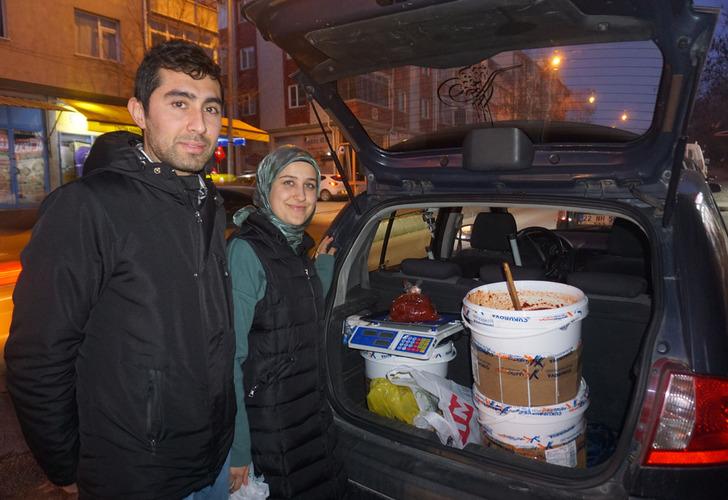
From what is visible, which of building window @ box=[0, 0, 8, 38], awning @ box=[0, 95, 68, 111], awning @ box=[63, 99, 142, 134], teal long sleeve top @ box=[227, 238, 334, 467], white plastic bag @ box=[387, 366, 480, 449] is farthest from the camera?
awning @ box=[63, 99, 142, 134]

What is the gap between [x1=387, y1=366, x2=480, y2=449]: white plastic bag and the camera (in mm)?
2334

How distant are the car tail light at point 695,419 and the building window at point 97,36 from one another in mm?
20094

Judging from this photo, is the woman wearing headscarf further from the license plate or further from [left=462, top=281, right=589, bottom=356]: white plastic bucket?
the license plate

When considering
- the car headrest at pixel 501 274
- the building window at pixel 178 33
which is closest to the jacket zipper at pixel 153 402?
the car headrest at pixel 501 274

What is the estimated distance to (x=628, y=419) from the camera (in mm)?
1707

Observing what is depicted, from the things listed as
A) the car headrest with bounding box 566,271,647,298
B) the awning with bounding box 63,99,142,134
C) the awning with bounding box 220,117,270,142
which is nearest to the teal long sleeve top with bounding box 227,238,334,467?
the car headrest with bounding box 566,271,647,298

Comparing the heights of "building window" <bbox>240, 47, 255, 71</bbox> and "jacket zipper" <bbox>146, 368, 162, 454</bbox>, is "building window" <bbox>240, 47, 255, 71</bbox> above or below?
above

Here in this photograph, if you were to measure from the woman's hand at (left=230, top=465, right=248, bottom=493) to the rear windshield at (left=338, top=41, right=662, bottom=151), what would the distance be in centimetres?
173

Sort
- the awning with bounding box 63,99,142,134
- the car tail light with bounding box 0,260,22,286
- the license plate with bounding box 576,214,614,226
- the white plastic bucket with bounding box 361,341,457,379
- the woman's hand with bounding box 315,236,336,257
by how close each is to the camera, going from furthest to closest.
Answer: the awning with bounding box 63,99,142,134
the car tail light with bounding box 0,260,22,286
the license plate with bounding box 576,214,614,226
the woman's hand with bounding box 315,236,336,257
the white plastic bucket with bounding box 361,341,457,379

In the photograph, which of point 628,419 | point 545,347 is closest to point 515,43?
point 545,347

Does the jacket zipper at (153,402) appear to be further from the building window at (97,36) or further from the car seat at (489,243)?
the building window at (97,36)

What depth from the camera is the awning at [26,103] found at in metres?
14.2

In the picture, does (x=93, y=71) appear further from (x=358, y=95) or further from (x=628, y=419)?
(x=628, y=419)

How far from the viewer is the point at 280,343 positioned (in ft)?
6.41
